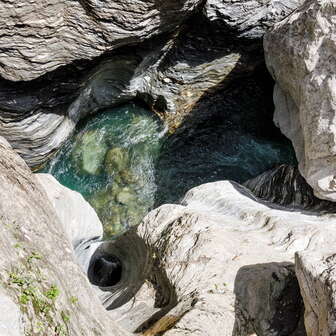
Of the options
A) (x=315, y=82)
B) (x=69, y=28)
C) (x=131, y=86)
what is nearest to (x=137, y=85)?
(x=131, y=86)

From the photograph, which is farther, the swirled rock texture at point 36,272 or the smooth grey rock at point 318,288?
the smooth grey rock at point 318,288

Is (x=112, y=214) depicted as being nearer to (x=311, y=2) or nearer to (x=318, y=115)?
(x=318, y=115)

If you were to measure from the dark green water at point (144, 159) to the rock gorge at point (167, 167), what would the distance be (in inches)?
1.2

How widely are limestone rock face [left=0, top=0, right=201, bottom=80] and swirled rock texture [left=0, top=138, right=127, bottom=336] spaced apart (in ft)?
8.76

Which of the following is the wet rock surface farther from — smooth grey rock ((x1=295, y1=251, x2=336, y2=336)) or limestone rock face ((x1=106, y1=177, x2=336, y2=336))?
smooth grey rock ((x1=295, y1=251, x2=336, y2=336))

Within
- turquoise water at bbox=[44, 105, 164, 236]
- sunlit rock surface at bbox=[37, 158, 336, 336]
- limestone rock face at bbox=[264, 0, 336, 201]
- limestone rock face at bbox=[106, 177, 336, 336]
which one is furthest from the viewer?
turquoise water at bbox=[44, 105, 164, 236]

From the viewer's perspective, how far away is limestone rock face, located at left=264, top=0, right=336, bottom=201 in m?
6.91

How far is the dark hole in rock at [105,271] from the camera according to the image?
8.43m

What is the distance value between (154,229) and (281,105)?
13.2 ft

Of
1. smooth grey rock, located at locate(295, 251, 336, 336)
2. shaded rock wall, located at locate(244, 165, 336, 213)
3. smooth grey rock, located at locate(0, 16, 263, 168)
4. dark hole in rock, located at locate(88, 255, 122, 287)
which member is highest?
smooth grey rock, located at locate(0, 16, 263, 168)

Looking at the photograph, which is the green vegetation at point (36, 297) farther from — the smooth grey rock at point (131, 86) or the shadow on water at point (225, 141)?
the shadow on water at point (225, 141)

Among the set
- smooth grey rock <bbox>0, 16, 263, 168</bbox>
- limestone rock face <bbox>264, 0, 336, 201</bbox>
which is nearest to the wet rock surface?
smooth grey rock <bbox>0, 16, 263, 168</bbox>

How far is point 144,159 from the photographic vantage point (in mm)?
10742

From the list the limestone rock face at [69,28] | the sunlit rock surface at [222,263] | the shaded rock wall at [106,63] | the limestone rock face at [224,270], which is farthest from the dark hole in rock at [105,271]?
the limestone rock face at [69,28]
